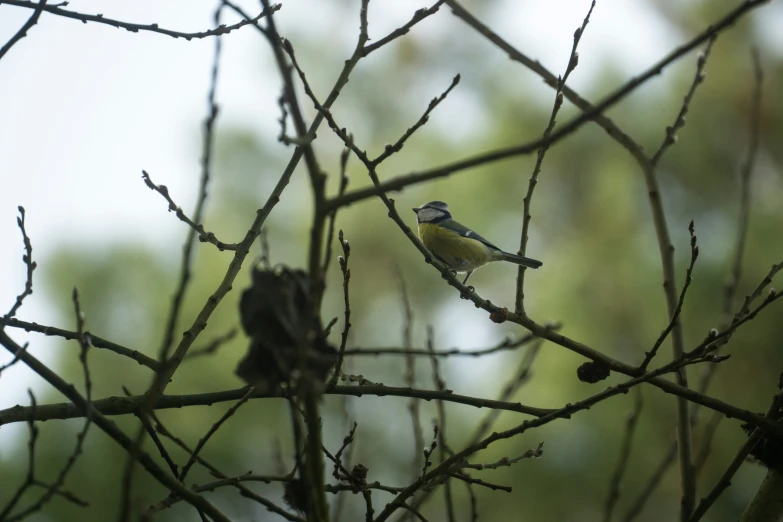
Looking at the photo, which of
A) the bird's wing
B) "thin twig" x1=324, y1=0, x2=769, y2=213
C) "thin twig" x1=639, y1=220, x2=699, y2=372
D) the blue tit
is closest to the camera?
"thin twig" x1=324, y1=0, x2=769, y2=213

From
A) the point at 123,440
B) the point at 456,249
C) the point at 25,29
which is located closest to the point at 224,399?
the point at 123,440

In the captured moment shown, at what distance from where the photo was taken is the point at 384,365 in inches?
376

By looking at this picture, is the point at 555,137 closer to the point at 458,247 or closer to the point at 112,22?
the point at 112,22

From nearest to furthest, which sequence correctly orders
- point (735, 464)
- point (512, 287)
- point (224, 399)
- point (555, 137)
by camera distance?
1. point (555, 137)
2. point (735, 464)
3. point (224, 399)
4. point (512, 287)

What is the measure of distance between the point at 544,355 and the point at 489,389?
78cm

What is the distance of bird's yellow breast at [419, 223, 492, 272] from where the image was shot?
4.20 meters

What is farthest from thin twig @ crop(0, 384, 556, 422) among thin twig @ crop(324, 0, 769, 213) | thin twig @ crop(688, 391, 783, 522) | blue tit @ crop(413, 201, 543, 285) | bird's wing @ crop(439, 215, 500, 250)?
bird's wing @ crop(439, 215, 500, 250)

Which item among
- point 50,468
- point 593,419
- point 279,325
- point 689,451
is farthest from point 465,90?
point 279,325

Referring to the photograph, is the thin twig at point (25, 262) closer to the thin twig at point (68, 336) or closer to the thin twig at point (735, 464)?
the thin twig at point (68, 336)

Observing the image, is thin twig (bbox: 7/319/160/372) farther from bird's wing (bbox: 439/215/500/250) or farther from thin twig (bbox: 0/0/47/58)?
bird's wing (bbox: 439/215/500/250)

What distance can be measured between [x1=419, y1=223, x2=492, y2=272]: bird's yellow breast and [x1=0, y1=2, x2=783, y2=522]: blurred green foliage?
7.33 feet

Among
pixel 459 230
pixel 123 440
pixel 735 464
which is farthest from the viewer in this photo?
pixel 459 230

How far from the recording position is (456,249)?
420cm

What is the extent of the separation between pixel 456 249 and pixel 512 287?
20.3 feet
